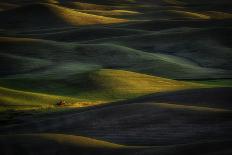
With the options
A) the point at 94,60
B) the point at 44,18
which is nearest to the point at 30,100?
the point at 94,60

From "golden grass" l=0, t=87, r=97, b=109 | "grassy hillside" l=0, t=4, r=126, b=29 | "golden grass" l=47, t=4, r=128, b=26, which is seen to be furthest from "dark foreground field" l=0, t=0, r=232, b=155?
"grassy hillside" l=0, t=4, r=126, b=29

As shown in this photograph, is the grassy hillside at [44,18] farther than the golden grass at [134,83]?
Yes

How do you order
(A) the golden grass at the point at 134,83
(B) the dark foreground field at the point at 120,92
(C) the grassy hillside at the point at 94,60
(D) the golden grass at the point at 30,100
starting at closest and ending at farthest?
(B) the dark foreground field at the point at 120,92
(D) the golden grass at the point at 30,100
(A) the golden grass at the point at 134,83
(C) the grassy hillside at the point at 94,60

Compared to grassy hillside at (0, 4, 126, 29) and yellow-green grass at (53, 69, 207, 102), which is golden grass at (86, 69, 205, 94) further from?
grassy hillside at (0, 4, 126, 29)

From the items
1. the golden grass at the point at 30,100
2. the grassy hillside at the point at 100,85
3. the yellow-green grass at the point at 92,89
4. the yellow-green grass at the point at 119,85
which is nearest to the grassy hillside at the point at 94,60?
the grassy hillside at the point at 100,85

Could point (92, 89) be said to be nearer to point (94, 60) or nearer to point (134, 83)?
point (134, 83)

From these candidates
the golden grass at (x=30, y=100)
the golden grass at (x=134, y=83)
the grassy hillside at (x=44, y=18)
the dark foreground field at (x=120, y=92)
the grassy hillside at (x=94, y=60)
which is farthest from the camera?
the grassy hillside at (x=44, y=18)

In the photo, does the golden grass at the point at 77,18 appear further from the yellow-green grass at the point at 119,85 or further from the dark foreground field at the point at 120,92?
the yellow-green grass at the point at 119,85

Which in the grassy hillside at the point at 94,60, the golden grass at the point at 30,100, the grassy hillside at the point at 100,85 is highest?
the golden grass at the point at 30,100

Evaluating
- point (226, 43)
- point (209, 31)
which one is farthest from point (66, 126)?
Result: point (209, 31)
